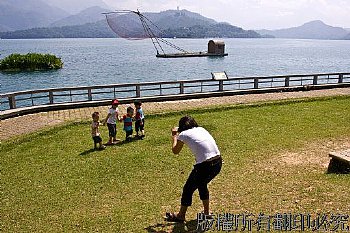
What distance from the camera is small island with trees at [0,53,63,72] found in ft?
196

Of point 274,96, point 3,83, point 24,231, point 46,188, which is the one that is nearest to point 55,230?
point 24,231

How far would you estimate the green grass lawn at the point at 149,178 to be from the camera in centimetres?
685

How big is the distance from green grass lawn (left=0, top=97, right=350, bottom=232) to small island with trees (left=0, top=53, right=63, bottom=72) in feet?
169

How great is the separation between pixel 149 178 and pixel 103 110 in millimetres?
9136

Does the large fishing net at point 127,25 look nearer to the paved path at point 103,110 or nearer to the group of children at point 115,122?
the paved path at point 103,110

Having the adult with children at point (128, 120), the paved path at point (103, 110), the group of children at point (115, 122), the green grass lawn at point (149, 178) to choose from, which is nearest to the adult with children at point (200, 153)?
the green grass lawn at point (149, 178)

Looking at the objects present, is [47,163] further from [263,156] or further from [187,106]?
[187,106]

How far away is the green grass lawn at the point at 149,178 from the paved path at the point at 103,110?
4.29ft

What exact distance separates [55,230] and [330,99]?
1704 cm

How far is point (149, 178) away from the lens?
28.6ft

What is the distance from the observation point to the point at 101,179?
873 cm

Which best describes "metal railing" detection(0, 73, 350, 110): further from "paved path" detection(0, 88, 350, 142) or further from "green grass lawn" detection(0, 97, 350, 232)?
"green grass lawn" detection(0, 97, 350, 232)

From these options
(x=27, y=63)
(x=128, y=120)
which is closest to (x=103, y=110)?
(x=128, y=120)

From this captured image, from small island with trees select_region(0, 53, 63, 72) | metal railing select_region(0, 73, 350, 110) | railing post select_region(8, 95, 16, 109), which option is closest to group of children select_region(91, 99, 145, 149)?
metal railing select_region(0, 73, 350, 110)
